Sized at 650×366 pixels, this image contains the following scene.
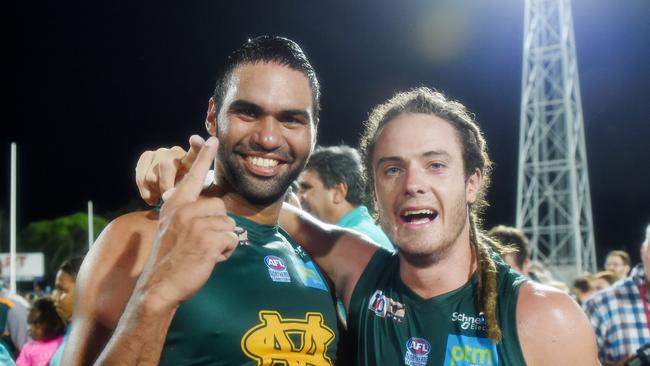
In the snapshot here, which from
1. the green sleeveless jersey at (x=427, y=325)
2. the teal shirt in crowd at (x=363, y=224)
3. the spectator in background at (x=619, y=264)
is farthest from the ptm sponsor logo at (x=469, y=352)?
the spectator in background at (x=619, y=264)

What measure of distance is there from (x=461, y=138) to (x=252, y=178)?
88 centimetres

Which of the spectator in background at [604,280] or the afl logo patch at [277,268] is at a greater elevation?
the afl logo patch at [277,268]

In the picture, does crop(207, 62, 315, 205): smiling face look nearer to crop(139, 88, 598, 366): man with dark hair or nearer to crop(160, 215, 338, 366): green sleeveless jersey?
crop(160, 215, 338, 366): green sleeveless jersey

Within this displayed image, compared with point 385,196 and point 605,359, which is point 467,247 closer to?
point 385,196

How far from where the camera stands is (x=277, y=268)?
244 cm

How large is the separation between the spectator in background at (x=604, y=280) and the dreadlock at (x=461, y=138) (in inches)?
179

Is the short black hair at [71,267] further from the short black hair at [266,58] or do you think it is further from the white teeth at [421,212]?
the white teeth at [421,212]

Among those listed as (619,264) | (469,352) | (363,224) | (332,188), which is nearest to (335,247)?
(469,352)

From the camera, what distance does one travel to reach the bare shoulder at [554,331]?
219 cm

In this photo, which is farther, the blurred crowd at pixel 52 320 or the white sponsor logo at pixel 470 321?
the blurred crowd at pixel 52 320

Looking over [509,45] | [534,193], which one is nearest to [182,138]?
[509,45]

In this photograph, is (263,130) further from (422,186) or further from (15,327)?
(15,327)

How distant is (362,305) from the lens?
262cm

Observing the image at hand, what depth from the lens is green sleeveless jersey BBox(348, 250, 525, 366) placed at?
2311 millimetres
